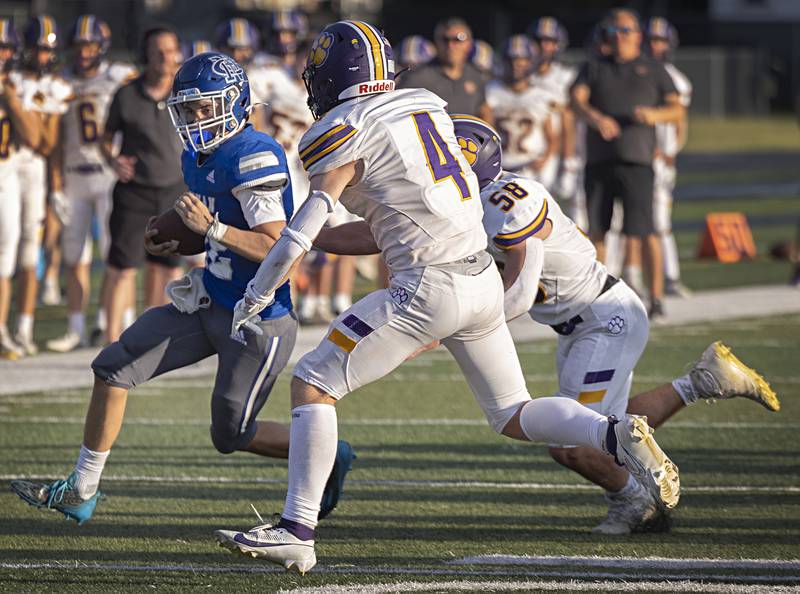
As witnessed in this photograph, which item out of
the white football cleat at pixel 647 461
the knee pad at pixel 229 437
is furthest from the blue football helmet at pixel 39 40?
the white football cleat at pixel 647 461

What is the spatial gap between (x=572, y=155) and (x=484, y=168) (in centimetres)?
741

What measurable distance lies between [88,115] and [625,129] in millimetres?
3699

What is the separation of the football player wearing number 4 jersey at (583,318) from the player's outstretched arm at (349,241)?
0.43 meters

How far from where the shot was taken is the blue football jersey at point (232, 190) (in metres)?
5.13

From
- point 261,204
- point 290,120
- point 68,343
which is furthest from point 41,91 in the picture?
point 261,204

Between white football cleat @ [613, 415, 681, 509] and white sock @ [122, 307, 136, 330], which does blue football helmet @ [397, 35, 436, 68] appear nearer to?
white sock @ [122, 307, 136, 330]

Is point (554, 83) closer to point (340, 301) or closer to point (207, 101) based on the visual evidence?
point (340, 301)

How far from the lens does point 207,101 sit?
5188 millimetres

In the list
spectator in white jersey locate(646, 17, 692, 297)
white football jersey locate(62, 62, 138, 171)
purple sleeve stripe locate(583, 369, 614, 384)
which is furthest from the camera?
spectator in white jersey locate(646, 17, 692, 297)

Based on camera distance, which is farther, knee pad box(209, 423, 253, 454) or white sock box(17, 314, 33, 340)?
white sock box(17, 314, 33, 340)

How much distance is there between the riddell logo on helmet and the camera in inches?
183

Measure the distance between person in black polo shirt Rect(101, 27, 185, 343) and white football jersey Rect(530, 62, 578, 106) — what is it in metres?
4.07

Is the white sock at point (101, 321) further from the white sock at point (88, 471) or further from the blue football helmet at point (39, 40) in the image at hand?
the white sock at point (88, 471)

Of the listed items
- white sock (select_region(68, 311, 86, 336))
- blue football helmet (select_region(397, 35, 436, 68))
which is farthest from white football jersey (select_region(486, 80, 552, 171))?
white sock (select_region(68, 311, 86, 336))
